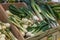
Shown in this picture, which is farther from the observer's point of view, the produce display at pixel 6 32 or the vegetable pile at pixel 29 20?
the vegetable pile at pixel 29 20

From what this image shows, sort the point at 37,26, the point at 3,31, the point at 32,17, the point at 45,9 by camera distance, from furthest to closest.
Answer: the point at 45,9
the point at 32,17
the point at 37,26
the point at 3,31

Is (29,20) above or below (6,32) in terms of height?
below

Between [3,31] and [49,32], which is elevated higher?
[3,31]

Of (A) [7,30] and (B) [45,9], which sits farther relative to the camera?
(B) [45,9]

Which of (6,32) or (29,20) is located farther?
(29,20)

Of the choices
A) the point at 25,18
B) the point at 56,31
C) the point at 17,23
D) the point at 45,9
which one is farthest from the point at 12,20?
the point at 45,9

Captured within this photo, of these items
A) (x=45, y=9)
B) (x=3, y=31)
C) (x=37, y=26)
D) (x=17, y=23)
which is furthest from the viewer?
(x=45, y=9)

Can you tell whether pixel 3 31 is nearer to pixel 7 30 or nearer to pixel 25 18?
pixel 7 30
